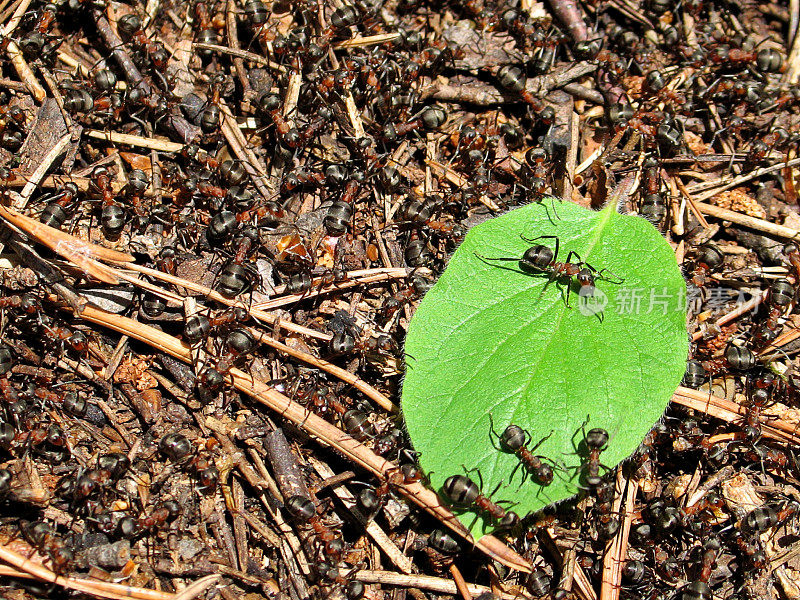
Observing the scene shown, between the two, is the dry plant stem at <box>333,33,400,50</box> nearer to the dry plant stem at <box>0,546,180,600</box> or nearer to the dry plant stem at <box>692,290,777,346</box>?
the dry plant stem at <box>692,290,777,346</box>

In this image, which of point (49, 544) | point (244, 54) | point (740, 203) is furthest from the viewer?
point (740, 203)

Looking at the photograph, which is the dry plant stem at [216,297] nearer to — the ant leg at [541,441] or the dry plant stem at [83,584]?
the ant leg at [541,441]

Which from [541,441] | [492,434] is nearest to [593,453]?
[541,441]

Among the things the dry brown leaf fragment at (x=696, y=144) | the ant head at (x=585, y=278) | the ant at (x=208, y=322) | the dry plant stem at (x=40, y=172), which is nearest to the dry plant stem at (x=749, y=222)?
the dry brown leaf fragment at (x=696, y=144)

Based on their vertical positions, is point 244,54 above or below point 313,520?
above

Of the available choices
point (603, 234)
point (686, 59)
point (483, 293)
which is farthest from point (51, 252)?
point (686, 59)

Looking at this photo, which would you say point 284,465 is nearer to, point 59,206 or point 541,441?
point 541,441
